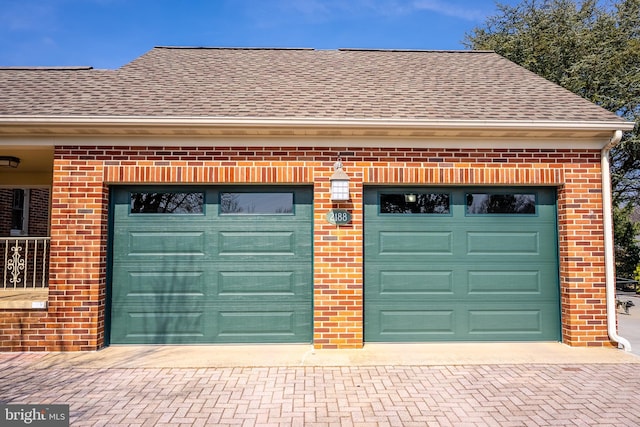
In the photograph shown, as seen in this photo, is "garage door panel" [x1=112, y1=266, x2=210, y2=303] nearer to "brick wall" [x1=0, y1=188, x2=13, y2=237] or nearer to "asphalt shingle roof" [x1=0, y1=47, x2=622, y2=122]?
"asphalt shingle roof" [x1=0, y1=47, x2=622, y2=122]

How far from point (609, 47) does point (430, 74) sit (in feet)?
29.1

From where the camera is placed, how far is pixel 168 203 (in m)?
5.95

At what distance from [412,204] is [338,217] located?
1181 mm

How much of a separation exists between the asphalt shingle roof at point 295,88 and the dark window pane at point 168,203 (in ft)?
3.86

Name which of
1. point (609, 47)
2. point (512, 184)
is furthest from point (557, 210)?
point (609, 47)

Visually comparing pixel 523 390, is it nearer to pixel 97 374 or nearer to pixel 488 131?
pixel 488 131

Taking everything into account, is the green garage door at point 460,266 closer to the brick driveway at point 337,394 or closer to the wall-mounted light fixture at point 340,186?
the wall-mounted light fixture at point 340,186

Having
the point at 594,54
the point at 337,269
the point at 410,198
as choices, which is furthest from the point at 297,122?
the point at 594,54

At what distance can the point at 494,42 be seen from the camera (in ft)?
49.4

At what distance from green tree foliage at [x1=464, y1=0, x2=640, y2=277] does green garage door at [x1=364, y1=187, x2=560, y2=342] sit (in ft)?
29.9

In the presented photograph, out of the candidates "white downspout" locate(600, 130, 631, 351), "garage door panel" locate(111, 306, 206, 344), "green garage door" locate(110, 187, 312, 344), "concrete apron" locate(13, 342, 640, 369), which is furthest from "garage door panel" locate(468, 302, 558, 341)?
"garage door panel" locate(111, 306, 206, 344)

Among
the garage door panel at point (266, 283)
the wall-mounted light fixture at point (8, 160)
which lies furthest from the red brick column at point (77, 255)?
the wall-mounted light fixture at point (8, 160)

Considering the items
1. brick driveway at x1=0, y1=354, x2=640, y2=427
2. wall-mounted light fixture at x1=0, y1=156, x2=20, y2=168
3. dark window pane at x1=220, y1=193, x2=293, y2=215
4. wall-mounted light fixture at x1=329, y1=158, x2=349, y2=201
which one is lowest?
brick driveway at x1=0, y1=354, x2=640, y2=427

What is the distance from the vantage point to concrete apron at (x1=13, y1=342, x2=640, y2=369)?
16.5 feet
